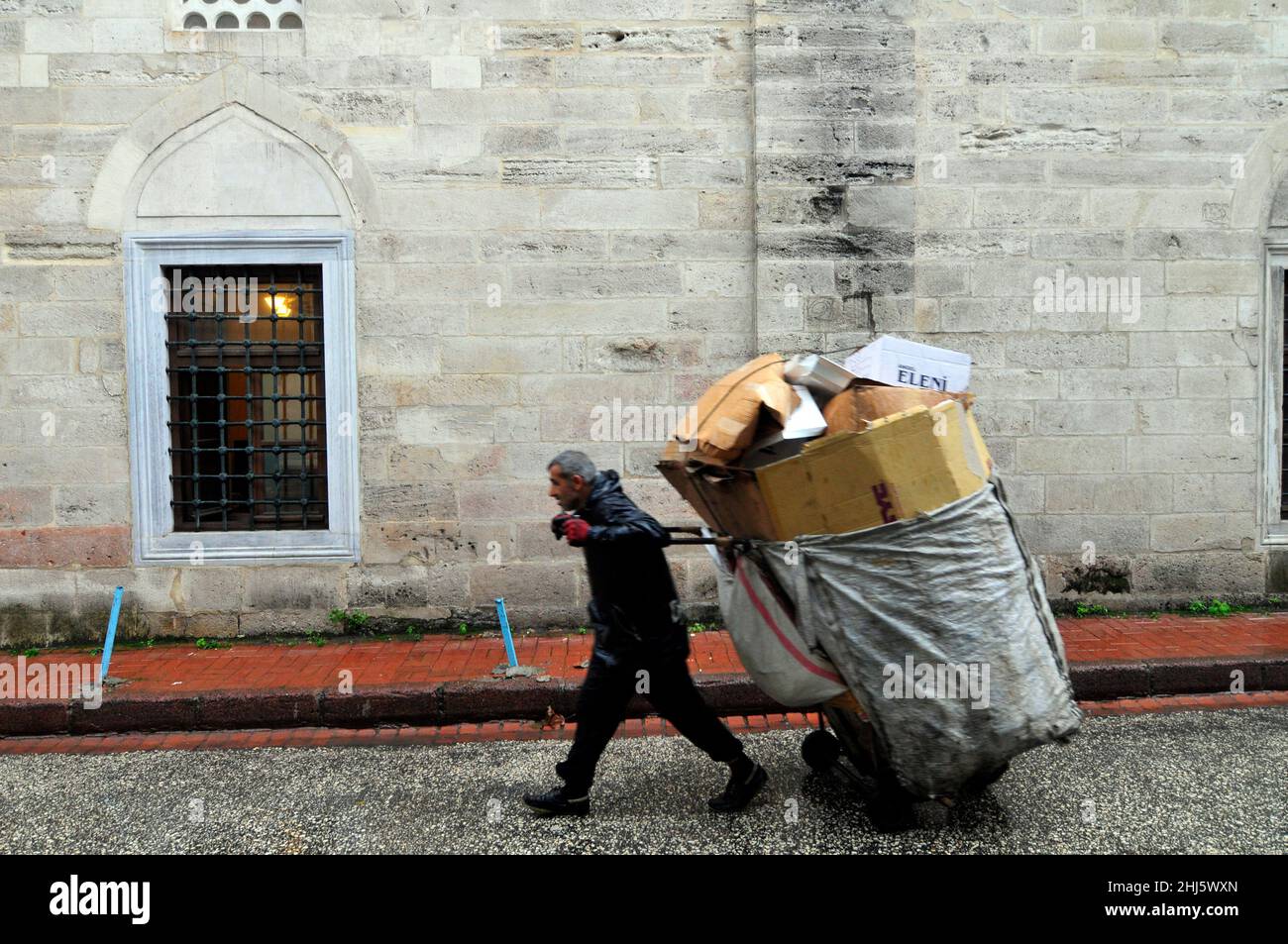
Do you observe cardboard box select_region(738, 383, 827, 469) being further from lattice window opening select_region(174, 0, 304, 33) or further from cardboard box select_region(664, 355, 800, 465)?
lattice window opening select_region(174, 0, 304, 33)

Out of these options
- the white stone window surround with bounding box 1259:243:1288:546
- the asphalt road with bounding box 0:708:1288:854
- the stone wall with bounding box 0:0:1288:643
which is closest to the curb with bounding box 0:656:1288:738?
the asphalt road with bounding box 0:708:1288:854

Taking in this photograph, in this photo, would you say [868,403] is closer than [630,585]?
Yes

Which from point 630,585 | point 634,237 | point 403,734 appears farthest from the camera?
point 634,237

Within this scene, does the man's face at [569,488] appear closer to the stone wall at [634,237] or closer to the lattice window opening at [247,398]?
the stone wall at [634,237]

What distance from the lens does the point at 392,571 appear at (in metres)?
6.80

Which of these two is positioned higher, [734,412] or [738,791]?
[734,412]

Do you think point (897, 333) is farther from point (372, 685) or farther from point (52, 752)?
point (52, 752)

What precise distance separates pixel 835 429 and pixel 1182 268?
525 centimetres

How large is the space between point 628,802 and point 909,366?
2300mm

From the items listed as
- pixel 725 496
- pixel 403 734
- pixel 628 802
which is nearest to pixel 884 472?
pixel 725 496

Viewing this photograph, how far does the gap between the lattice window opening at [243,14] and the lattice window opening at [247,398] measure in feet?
6.16

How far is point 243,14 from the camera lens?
22.2 ft


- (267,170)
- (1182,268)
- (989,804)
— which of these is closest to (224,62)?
(267,170)

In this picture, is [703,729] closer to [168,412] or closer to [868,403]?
[868,403]
